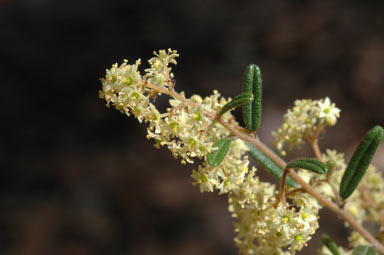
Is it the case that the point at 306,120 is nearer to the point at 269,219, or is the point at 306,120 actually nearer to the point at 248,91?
the point at 248,91

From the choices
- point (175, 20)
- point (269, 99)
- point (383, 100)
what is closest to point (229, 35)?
point (175, 20)

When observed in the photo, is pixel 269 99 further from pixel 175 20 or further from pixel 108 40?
pixel 108 40

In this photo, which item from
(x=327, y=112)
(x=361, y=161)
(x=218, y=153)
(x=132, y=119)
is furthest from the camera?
(x=132, y=119)

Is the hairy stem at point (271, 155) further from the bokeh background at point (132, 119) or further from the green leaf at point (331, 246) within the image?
the bokeh background at point (132, 119)

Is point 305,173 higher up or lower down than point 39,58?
lower down

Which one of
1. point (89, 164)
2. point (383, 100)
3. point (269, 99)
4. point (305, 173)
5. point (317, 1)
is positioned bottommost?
point (305, 173)

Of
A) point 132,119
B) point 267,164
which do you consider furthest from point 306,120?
point 132,119

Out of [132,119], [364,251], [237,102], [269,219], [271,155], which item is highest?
[132,119]
